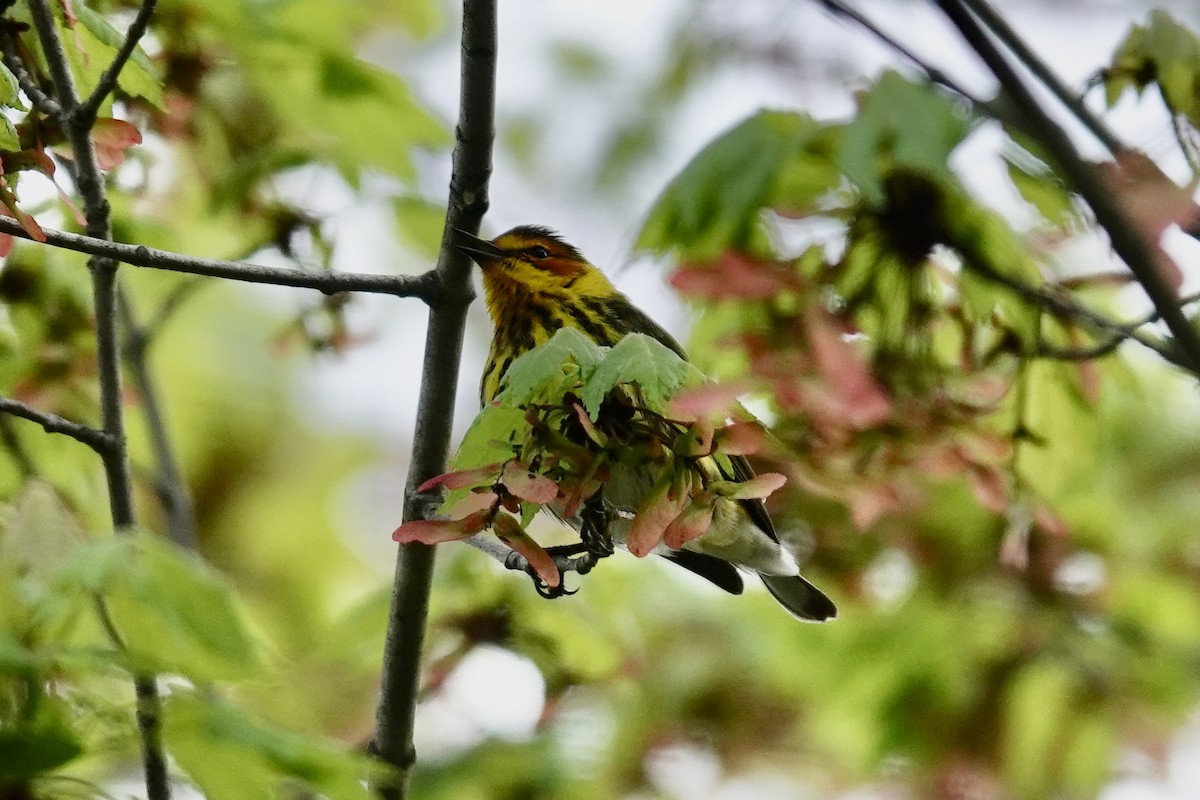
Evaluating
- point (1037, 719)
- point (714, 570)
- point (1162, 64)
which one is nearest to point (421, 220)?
point (714, 570)

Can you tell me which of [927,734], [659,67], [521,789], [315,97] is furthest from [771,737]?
[659,67]

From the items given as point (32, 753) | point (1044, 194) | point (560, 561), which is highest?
point (1044, 194)

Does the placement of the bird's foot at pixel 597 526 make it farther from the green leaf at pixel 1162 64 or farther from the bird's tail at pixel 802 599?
the bird's tail at pixel 802 599

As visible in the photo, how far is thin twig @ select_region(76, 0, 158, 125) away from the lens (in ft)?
6.43

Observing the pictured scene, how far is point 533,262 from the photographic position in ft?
11.7

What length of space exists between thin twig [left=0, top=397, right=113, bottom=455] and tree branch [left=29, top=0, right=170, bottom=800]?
0.05 feet

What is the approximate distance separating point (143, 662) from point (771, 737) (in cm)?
377

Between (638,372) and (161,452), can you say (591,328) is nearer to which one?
(161,452)

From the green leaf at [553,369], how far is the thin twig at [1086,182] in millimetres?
586

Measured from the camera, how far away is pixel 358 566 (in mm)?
6715

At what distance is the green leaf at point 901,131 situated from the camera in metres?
2.29

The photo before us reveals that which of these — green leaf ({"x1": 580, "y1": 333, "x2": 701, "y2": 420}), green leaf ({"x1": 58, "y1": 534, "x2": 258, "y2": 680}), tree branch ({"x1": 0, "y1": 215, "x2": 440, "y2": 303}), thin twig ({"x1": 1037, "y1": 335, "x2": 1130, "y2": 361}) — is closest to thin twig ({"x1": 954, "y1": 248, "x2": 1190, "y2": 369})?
thin twig ({"x1": 1037, "y1": 335, "x2": 1130, "y2": 361})

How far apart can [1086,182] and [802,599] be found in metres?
2.46

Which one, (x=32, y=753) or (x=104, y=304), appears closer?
(x=32, y=753)
